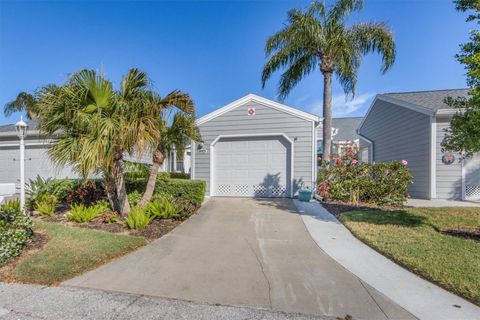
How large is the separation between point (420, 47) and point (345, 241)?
8.35 metres

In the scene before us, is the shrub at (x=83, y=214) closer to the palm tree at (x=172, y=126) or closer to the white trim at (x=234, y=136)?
the palm tree at (x=172, y=126)

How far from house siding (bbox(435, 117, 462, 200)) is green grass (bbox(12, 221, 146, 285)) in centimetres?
1046

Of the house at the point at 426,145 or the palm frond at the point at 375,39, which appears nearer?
the house at the point at 426,145

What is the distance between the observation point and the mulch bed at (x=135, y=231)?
548 centimetres

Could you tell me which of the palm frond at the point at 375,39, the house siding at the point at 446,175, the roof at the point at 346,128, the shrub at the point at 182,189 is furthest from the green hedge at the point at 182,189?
the roof at the point at 346,128

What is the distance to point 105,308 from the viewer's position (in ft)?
8.91

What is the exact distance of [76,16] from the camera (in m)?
8.35

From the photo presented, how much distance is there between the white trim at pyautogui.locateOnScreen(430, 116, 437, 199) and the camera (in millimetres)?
9205

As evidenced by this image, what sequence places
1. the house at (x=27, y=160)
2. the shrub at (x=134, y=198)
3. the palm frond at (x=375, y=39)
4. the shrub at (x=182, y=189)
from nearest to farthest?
the shrub at (x=134, y=198)
the shrub at (x=182, y=189)
the palm frond at (x=375, y=39)
the house at (x=27, y=160)

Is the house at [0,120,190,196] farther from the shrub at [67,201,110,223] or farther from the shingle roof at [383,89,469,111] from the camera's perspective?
the shingle roof at [383,89,469,111]

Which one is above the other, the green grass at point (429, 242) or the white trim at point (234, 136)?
the white trim at point (234, 136)

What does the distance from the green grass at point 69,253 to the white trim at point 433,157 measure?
10.3 m

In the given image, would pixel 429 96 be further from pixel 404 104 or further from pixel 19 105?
pixel 19 105

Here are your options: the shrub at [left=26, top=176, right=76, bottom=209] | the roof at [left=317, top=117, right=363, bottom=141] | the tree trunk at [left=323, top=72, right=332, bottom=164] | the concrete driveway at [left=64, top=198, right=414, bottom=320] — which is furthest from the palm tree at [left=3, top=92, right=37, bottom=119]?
the roof at [left=317, top=117, right=363, bottom=141]
